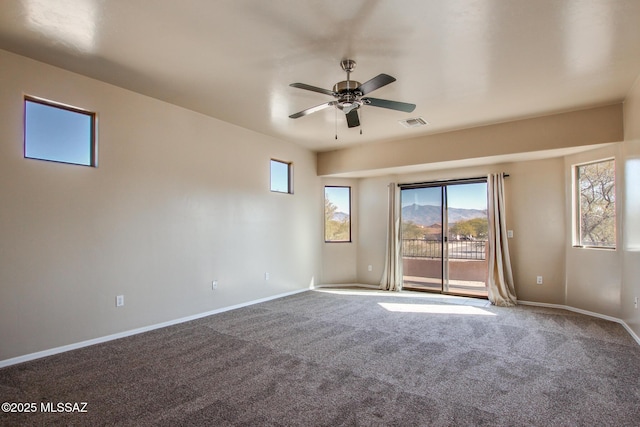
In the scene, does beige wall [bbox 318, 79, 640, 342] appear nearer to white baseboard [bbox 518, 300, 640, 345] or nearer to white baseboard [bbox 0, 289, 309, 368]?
white baseboard [bbox 518, 300, 640, 345]

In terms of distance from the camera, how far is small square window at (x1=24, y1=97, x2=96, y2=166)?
129 inches

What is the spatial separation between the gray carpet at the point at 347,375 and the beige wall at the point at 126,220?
1.45 feet

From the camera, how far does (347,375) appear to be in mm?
2857

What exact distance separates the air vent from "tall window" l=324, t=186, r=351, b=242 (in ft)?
8.04

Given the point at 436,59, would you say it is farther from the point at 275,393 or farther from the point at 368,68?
the point at 275,393

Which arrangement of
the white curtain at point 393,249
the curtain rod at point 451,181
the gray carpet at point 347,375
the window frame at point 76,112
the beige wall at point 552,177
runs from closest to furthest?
Answer: the gray carpet at point 347,375, the window frame at point 76,112, the beige wall at point 552,177, the curtain rod at point 451,181, the white curtain at point 393,249

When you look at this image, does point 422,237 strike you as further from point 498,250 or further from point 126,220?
point 126,220

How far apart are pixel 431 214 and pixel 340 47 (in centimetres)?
438

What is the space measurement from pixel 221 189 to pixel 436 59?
3437 millimetres

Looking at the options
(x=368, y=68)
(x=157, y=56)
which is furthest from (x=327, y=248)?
(x=157, y=56)

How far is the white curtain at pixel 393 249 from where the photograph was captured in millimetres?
6688

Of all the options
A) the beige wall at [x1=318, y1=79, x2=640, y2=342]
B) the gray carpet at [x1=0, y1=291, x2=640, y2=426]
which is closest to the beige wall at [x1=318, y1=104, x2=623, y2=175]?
the beige wall at [x1=318, y1=79, x2=640, y2=342]

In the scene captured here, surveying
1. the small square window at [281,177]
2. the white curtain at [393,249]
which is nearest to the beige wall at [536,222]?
the white curtain at [393,249]

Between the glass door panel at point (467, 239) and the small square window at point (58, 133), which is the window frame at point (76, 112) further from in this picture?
the glass door panel at point (467, 239)
